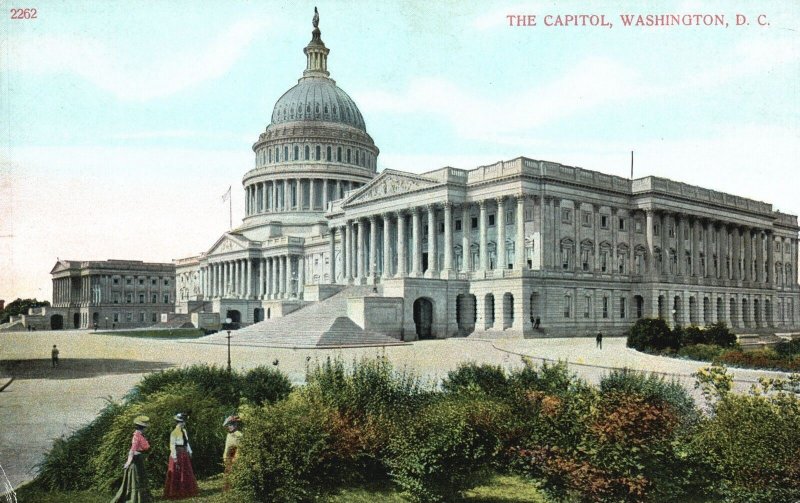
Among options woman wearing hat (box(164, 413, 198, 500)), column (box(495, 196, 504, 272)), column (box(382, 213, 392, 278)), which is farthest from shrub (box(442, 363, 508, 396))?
column (box(382, 213, 392, 278))

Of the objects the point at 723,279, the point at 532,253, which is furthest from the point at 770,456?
the point at 723,279

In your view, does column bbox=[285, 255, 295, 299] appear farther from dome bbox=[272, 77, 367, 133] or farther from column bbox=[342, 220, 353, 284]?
column bbox=[342, 220, 353, 284]

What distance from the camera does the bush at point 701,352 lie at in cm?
3594

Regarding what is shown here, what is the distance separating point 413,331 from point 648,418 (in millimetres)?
49122

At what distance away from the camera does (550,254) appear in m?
65.8

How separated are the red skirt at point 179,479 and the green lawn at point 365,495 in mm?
228

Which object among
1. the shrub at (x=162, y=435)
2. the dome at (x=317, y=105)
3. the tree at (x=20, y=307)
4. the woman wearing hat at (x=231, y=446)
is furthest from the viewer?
the tree at (x=20, y=307)

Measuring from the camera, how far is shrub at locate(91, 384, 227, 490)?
1451 cm

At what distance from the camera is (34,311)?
12244 centimetres

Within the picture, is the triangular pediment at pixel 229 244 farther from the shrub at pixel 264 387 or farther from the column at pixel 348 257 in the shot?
the shrub at pixel 264 387

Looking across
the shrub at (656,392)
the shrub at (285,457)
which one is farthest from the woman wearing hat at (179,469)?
the shrub at (656,392)

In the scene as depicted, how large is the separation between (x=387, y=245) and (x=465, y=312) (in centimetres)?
1333

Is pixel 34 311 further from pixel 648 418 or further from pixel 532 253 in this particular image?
pixel 648 418

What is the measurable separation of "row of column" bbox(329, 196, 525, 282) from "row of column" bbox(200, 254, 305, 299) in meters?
25.4
